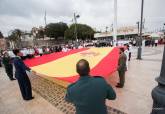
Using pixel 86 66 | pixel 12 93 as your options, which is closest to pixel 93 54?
pixel 12 93

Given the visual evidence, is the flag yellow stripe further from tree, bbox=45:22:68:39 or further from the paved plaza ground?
tree, bbox=45:22:68:39

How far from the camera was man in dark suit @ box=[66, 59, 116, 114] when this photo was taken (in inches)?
66.7

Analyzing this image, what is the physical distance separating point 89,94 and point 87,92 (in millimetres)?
33

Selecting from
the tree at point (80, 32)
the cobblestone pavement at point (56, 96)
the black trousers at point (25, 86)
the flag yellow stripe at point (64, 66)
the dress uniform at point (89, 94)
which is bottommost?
the cobblestone pavement at point (56, 96)

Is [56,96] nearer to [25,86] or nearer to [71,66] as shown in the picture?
[25,86]

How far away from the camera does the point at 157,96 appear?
93.0 inches

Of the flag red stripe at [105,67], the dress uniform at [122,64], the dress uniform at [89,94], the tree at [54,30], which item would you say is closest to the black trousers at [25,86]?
the flag red stripe at [105,67]

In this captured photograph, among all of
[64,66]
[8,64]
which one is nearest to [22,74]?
[64,66]

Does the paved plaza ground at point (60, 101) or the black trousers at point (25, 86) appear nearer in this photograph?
the paved plaza ground at point (60, 101)

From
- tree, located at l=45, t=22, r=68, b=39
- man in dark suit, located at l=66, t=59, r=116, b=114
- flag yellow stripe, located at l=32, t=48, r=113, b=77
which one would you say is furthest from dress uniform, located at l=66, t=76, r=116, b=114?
tree, located at l=45, t=22, r=68, b=39

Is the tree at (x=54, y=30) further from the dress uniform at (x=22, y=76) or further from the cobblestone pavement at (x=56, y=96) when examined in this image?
the dress uniform at (x=22, y=76)

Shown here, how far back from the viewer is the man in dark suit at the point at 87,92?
169 cm

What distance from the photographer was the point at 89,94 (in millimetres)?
1697

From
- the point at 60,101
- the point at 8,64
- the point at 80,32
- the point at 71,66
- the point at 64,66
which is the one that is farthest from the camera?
the point at 80,32
